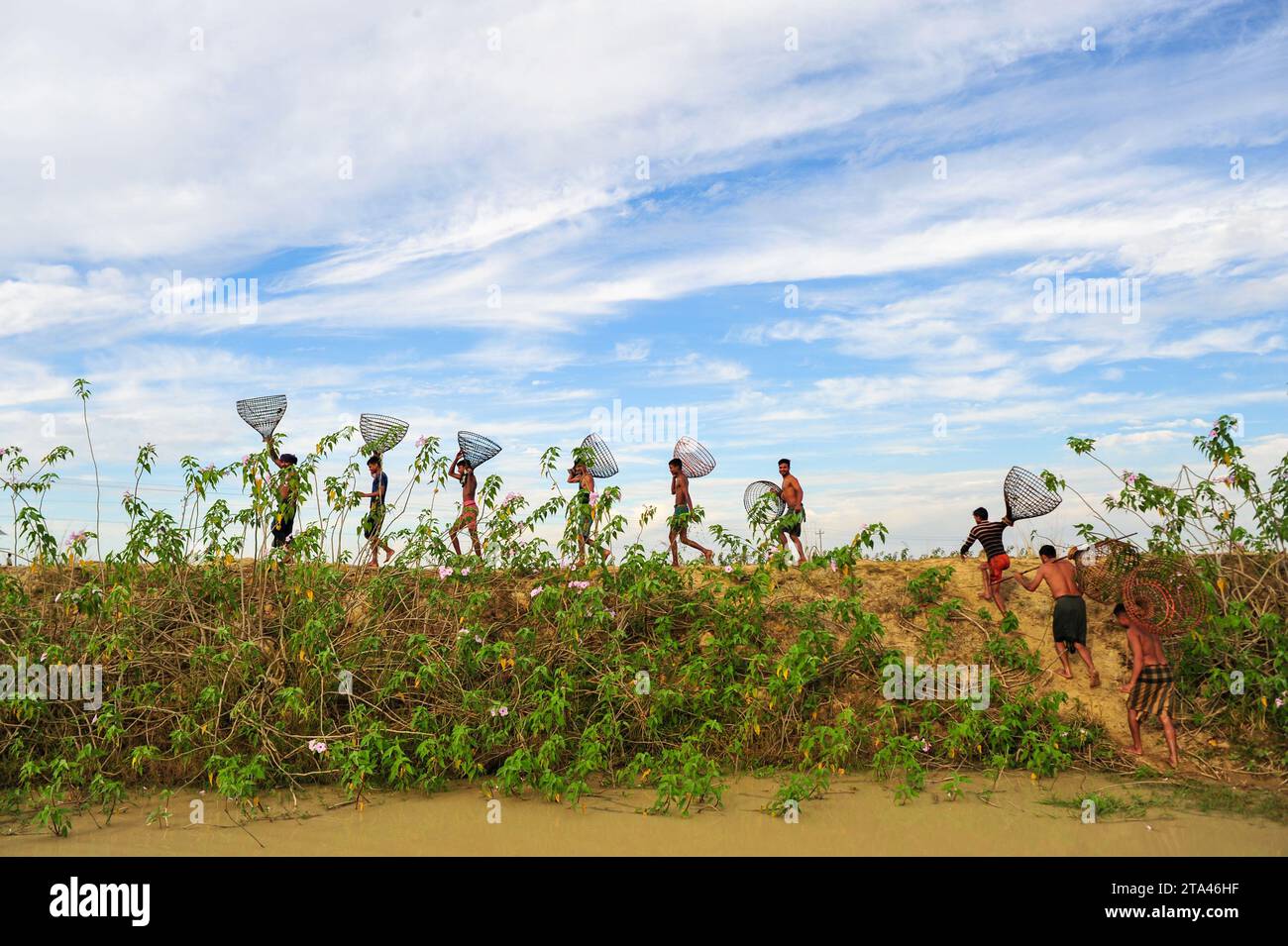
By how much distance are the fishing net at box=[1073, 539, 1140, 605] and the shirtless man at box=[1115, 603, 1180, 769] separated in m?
1.11

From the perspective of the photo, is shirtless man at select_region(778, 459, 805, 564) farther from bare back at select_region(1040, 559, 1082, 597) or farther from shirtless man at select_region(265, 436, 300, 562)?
shirtless man at select_region(265, 436, 300, 562)

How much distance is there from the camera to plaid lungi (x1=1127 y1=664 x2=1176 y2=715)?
8.08 metres

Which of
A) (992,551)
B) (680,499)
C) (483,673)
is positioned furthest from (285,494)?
(992,551)

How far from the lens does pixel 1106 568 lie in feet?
30.9

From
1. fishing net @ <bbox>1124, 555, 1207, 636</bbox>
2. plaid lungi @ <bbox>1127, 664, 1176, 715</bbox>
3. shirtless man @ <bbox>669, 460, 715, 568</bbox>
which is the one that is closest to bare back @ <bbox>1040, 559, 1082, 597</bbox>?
fishing net @ <bbox>1124, 555, 1207, 636</bbox>

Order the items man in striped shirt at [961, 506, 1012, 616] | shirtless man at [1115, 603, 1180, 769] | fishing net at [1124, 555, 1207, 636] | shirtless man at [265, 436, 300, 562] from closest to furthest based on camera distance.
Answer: shirtless man at [1115, 603, 1180, 769] → fishing net at [1124, 555, 1207, 636] → shirtless man at [265, 436, 300, 562] → man in striped shirt at [961, 506, 1012, 616]

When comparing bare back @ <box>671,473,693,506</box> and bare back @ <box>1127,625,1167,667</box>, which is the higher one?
bare back @ <box>671,473,693,506</box>

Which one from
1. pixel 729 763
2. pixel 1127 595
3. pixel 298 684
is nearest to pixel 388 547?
pixel 298 684

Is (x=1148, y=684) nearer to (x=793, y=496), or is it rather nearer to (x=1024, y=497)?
(x=1024, y=497)

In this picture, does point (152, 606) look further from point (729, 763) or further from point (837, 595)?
point (837, 595)

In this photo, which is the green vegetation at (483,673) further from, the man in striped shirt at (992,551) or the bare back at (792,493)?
the bare back at (792,493)

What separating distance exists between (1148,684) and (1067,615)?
0.99 meters

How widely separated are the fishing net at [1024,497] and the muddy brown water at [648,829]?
288 cm

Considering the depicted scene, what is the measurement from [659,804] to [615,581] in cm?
241
